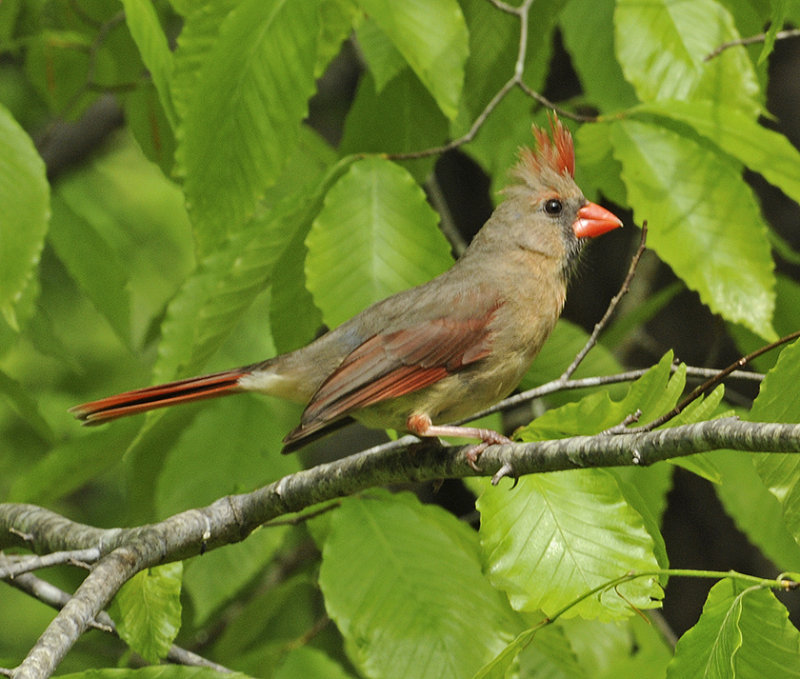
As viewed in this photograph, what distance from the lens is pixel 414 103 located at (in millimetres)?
2445

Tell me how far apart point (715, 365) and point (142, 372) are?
2.42 m

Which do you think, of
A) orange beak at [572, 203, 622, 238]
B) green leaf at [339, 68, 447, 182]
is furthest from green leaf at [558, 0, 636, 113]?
green leaf at [339, 68, 447, 182]

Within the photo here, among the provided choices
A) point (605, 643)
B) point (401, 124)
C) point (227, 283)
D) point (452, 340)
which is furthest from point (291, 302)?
→ point (605, 643)

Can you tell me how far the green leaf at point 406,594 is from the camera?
1.75 metres

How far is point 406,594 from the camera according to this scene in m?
1.82

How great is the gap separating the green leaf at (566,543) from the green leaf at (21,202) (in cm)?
92

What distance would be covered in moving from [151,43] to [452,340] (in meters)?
0.85

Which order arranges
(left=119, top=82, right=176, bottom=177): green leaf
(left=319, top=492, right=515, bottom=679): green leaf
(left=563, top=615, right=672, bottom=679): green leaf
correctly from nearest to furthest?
(left=319, top=492, right=515, bottom=679): green leaf
(left=563, top=615, right=672, bottom=679): green leaf
(left=119, top=82, right=176, bottom=177): green leaf

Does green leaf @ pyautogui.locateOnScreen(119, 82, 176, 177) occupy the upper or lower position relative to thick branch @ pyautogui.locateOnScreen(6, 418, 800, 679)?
upper

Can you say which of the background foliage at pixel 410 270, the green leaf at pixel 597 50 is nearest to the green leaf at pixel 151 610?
the background foliage at pixel 410 270

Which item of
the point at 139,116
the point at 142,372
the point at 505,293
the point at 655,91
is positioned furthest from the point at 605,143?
the point at 142,372

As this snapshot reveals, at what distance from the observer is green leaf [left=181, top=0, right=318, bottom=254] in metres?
1.91

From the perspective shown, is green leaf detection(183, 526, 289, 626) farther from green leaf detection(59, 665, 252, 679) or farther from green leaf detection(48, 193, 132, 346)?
green leaf detection(59, 665, 252, 679)

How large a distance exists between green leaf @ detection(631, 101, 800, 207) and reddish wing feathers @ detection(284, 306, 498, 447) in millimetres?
595
